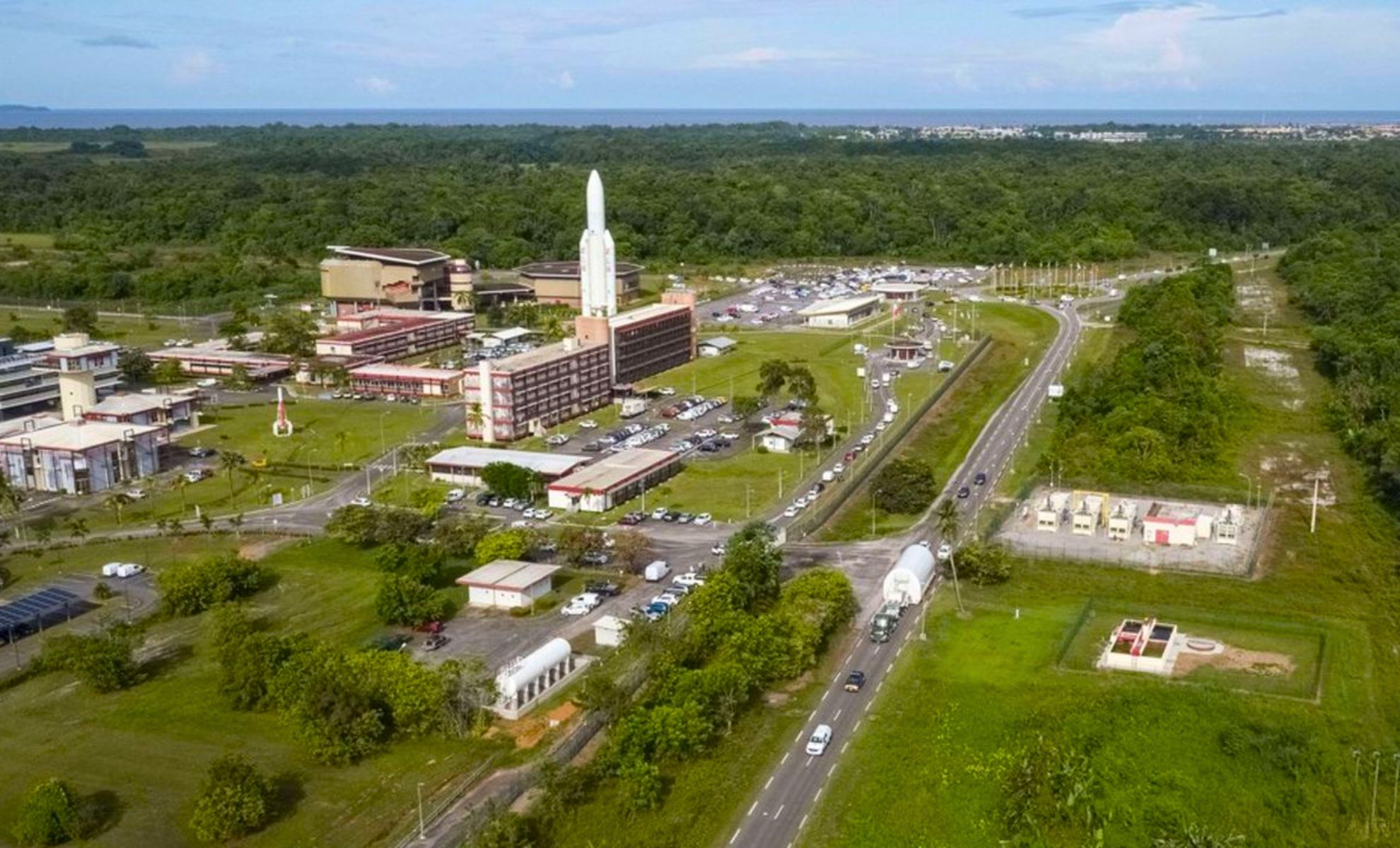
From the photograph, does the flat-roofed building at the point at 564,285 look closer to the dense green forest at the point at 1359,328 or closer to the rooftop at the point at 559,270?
the rooftop at the point at 559,270

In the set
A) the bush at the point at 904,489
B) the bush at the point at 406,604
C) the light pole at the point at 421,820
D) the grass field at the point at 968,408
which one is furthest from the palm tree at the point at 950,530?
the light pole at the point at 421,820

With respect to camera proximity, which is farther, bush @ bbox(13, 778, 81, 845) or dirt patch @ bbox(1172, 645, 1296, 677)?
dirt patch @ bbox(1172, 645, 1296, 677)

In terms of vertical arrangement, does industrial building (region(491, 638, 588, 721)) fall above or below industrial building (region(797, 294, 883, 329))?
below

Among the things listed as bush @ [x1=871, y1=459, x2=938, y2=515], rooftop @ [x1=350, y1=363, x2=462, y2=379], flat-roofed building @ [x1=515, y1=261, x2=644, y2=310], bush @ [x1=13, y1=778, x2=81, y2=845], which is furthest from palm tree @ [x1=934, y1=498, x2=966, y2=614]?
flat-roofed building @ [x1=515, y1=261, x2=644, y2=310]

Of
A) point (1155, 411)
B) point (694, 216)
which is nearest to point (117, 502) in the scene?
point (1155, 411)

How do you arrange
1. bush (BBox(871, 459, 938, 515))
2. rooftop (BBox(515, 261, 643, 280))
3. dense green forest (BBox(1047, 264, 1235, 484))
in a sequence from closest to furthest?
bush (BBox(871, 459, 938, 515)) → dense green forest (BBox(1047, 264, 1235, 484)) → rooftop (BBox(515, 261, 643, 280))

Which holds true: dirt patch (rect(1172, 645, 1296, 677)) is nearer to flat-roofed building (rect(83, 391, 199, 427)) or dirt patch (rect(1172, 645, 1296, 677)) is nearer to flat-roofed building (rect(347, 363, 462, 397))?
flat-roofed building (rect(83, 391, 199, 427))

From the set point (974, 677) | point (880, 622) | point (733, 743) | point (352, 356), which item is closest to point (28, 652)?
point (733, 743)

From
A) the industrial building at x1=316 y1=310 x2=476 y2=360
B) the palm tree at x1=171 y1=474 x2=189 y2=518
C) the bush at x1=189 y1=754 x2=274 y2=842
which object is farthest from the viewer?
the industrial building at x1=316 y1=310 x2=476 y2=360
